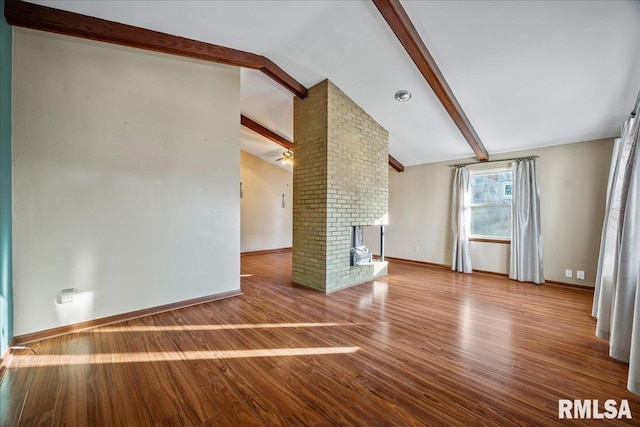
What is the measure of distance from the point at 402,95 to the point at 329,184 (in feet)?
5.44

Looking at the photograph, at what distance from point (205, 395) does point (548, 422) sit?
206cm

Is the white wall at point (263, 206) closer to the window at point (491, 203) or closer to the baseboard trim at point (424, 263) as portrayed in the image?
the baseboard trim at point (424, 263)

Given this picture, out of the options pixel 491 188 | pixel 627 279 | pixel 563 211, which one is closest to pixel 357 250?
pixel 627 279

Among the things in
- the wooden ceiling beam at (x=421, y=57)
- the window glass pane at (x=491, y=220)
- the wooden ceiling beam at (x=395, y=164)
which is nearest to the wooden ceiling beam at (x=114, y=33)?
the wooden ceiling beam at (x=421, y=57)

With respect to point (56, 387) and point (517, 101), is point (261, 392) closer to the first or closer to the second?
point (56, 387)

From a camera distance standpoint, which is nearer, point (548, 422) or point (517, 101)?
point (548, 422)

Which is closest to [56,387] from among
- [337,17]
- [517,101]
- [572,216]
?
[337,17]

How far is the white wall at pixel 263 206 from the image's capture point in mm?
7391

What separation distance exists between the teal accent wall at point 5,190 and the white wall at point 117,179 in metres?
0.09

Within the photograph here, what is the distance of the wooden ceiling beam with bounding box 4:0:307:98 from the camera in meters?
2.11

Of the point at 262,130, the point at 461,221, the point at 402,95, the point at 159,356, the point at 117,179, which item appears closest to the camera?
the point at 159,356

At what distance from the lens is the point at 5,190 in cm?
213

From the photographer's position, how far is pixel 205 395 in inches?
65.9

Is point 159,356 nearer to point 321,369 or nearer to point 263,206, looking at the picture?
point 321,369
